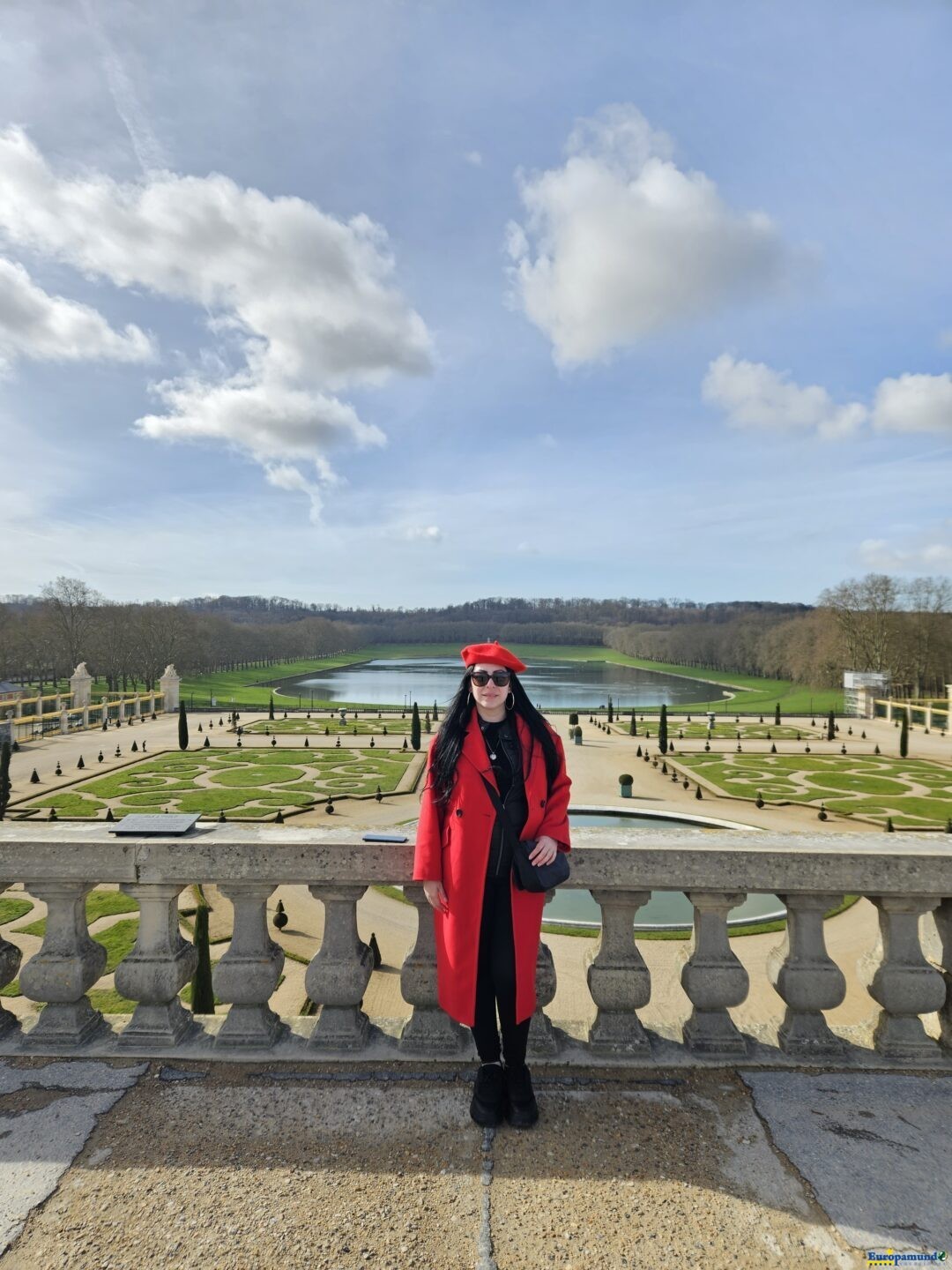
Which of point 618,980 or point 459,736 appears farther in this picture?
point 618,980

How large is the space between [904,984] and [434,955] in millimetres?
2266

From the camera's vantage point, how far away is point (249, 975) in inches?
129

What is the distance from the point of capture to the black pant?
2.85 meters

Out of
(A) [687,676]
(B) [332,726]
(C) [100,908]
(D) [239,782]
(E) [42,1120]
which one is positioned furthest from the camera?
(A) [687,676]

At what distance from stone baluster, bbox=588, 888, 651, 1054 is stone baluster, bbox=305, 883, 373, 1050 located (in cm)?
116

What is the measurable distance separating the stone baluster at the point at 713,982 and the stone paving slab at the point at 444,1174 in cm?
15

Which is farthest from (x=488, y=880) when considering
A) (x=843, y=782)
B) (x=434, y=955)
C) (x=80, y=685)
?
(x=80, y=685)

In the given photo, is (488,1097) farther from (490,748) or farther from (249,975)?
(490,748)

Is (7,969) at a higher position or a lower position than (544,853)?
lower

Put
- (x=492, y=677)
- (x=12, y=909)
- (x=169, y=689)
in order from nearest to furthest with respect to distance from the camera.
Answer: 1. (x=492, y=677)
2. (x=12, y=909)
3. (x=169, y=689)

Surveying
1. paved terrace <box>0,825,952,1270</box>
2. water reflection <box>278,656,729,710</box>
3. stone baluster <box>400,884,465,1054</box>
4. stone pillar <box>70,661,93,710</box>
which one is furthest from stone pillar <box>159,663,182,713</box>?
stone baluster <box>400,884,465,1054</box>

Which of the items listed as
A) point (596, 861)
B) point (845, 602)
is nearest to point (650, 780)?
point (596, 861)

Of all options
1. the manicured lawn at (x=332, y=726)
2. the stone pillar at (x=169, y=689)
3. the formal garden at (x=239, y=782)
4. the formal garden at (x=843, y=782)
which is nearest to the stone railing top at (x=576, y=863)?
the formal garden at (x=239, y=782)

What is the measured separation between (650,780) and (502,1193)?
101 feet
